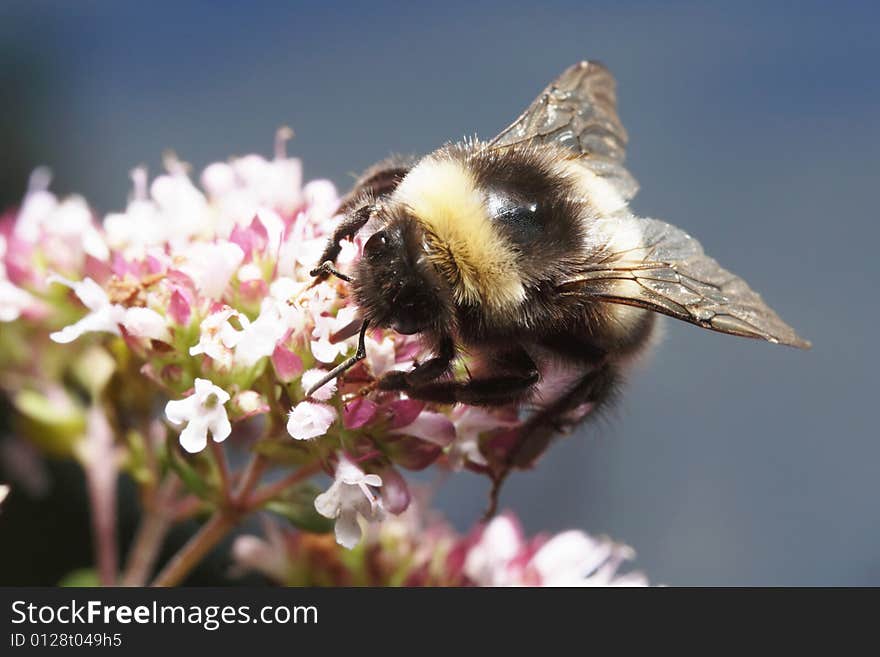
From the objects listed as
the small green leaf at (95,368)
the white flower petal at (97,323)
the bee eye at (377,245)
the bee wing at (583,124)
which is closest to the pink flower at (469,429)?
the bee eye at (377,245)

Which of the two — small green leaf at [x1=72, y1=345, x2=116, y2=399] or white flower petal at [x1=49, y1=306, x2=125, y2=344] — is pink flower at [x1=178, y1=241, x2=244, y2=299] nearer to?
white flower petal at [x1=49, y1=306, x2=125, y2=344]

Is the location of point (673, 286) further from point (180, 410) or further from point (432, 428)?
point (180, 410)

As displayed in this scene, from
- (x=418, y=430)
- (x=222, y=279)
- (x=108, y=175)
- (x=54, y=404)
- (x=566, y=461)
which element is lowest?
(x=418, y=430)

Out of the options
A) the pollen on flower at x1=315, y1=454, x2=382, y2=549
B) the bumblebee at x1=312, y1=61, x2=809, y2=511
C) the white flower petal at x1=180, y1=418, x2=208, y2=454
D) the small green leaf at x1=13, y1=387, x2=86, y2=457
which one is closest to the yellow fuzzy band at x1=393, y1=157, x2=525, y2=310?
the bumblebee at x1=312, y1=61, x2=809, y2=511

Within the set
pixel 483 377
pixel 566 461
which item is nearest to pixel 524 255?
pixel 483 377

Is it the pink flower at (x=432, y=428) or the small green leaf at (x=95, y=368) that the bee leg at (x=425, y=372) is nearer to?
the pink flower at (x=432, y=428)

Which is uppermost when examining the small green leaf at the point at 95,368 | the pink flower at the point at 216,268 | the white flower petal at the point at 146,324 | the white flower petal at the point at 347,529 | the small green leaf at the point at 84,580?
the small green leaf at the point at 95,368

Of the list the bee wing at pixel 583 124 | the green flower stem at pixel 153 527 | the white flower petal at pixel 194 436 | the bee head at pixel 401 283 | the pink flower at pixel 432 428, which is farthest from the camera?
the green flower stem at pixel 153 527

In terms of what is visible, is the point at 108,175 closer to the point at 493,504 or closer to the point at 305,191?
the point at 305,191

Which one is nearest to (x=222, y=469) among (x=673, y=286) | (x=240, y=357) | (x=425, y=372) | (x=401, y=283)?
(x=240, y=357)
